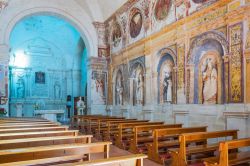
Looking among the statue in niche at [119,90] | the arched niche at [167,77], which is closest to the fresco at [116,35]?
the statue in niche at [119,90]

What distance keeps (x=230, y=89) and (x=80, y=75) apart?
1519 cm

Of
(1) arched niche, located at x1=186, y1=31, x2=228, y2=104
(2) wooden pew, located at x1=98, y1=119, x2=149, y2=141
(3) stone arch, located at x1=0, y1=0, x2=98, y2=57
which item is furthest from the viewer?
(3) stone arch, located at x1=0, y1=0, x2=98, y2=57

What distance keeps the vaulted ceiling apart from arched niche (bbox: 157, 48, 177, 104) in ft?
20.8

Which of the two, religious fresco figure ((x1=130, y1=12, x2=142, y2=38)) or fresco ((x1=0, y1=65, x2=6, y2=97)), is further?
fresco ((x1=0, y1=65, x2=6, y2=97))

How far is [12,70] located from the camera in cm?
1803

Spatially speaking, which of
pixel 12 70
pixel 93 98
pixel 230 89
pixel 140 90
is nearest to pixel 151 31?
pixel 140 90

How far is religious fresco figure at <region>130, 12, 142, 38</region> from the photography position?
12094 mm

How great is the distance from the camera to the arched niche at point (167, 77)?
9234 millimetres

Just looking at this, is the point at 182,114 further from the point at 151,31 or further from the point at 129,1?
the point at 129,1

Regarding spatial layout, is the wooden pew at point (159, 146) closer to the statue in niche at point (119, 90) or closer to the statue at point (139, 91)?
the statue at point (139, 91)

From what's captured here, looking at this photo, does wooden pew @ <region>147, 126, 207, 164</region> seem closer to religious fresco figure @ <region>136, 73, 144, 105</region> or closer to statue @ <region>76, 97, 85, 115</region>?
religious fresco figure @ <region>136, 73, 144, 105</region>

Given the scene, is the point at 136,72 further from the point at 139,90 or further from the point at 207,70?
the point at 207,70

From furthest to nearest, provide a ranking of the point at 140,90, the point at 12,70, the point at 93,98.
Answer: the point at 12,70
the point at 93,98
the point at 140,90

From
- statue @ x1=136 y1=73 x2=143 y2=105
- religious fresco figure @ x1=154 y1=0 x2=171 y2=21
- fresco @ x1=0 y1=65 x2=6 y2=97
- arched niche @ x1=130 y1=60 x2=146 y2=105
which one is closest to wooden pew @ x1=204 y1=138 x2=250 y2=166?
religious fresco figure @ x1=154 y1=0 x2=171 y2=21
